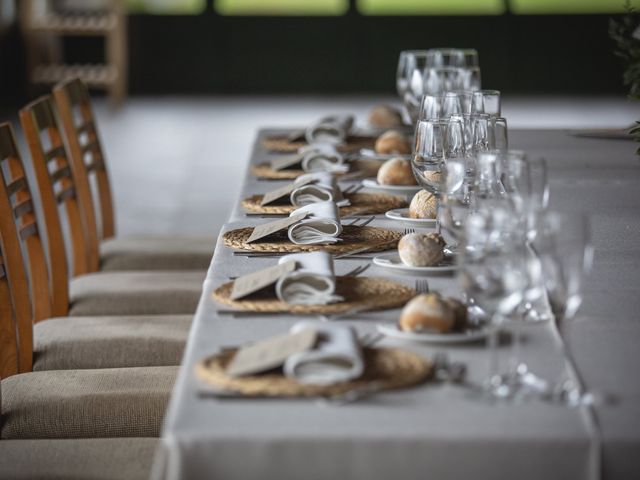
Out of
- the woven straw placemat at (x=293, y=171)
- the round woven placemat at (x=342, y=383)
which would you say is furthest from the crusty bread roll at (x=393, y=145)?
the round woven placemat at (x=342, y=383)

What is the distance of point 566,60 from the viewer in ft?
37.4

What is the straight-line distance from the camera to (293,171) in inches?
118

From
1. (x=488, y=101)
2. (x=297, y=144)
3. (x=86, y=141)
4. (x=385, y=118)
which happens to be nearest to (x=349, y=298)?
(x=488, y=101)

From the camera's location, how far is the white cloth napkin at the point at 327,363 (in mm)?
1328

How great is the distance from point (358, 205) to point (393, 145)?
79 centimetres

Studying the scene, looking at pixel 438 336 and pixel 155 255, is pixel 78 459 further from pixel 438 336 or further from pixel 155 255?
pixel 155 255

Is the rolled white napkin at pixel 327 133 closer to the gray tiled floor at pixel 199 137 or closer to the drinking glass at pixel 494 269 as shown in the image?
the gray tiled floor at pixel 199 137

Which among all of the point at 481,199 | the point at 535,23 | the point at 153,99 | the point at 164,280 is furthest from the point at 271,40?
the point at 481,199

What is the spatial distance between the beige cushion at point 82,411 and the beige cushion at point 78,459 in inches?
5.4

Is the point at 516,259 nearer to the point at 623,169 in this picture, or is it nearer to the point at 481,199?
the point at 481,199

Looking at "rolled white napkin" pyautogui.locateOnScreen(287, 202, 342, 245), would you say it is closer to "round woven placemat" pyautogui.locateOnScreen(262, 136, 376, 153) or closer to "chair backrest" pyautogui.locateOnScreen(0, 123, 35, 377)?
"chair backrest" pyautogui.locateOnScreen(0, 123, 35, 377)

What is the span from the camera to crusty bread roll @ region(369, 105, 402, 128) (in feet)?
12.7

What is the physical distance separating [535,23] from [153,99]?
411 cm

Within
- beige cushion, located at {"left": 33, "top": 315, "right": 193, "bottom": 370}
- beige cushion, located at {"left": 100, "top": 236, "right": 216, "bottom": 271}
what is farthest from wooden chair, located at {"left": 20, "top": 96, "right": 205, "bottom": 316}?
beige cushion, located at {"left": 33, "top": 315, "right": 193, "bottom": 370}
